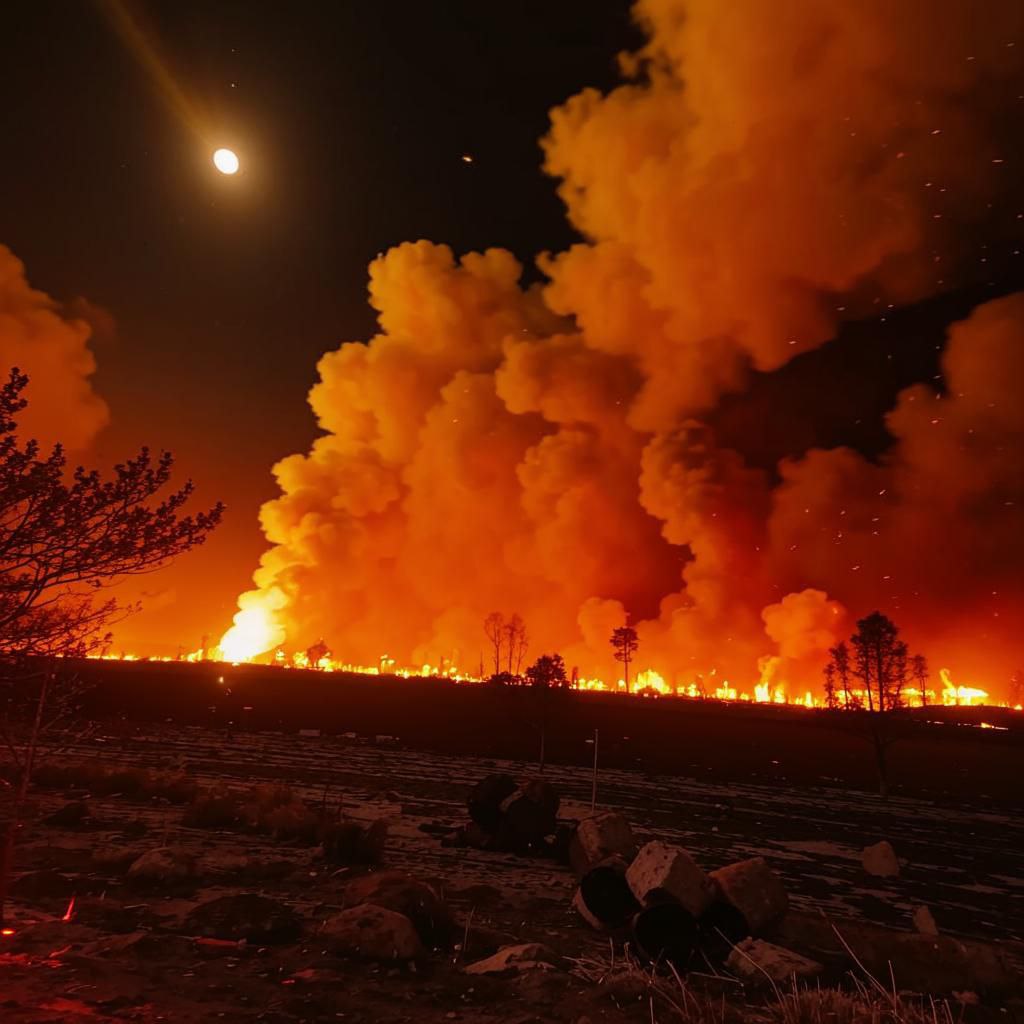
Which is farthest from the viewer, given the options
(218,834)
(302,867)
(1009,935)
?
(218,834)

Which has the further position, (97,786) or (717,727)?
(717,727)

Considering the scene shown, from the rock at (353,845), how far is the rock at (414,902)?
9.90 feet

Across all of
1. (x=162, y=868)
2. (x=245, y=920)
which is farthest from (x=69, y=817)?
(x=245, y=920)

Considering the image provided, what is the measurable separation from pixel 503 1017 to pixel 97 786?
15.9 meters

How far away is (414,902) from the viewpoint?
30.3 ft

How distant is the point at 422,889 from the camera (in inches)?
374

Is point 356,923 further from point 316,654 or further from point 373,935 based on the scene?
point 316,654

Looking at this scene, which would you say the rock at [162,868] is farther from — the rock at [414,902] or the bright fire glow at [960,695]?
the bright fire glow at [960,695]

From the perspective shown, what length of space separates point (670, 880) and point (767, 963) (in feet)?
4.59

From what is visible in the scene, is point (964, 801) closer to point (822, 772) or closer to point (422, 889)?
point (822, 772)

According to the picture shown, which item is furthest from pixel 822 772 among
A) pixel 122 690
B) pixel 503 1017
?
pixel 122 690

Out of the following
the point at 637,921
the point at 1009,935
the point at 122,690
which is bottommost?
the point at 1009,935

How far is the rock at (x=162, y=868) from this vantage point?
1033 centimetres

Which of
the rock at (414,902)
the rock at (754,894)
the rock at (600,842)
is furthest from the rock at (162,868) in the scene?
the rock at (754,894)
